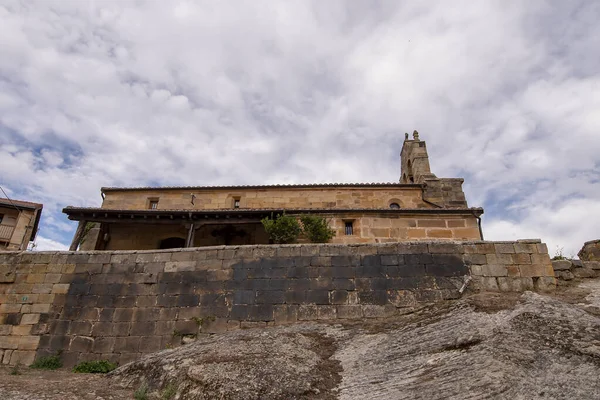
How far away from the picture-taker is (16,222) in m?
23.8

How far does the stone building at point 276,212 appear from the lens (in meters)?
14.7

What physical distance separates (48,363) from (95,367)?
1306 mm

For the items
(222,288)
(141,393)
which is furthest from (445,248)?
(141,393)

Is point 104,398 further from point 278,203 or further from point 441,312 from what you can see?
point 278,203

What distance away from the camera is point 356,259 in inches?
354

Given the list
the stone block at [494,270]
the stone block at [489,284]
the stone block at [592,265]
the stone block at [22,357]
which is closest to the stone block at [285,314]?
the stone block at [489,284]

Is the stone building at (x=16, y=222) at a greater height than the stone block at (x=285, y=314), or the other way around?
the stone building at (x=16, y=222)

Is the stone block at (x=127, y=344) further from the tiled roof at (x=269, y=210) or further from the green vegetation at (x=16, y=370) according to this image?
the tiled roof at (x=269, y=210)

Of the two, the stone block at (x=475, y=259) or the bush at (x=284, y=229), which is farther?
the bush at (x=284, y=229)

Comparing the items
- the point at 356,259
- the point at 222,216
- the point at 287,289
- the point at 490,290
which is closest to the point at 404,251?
the point at 356,259

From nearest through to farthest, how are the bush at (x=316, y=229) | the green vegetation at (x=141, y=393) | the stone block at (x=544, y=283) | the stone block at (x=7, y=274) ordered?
1. the green vegetation at (x=141, y=393)
2. the stone block at (x=544, y=283)
3. the stone block at (x=7, y=274)
4. the bush at (x=316, y=229)

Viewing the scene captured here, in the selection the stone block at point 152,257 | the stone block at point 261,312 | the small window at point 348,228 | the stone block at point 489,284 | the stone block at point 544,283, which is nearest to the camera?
the stone block at point 544,283

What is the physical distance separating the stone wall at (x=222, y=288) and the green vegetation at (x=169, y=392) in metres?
Answer: 2.99

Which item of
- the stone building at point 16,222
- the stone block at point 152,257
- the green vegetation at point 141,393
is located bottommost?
the green vegetation at point 141,393
